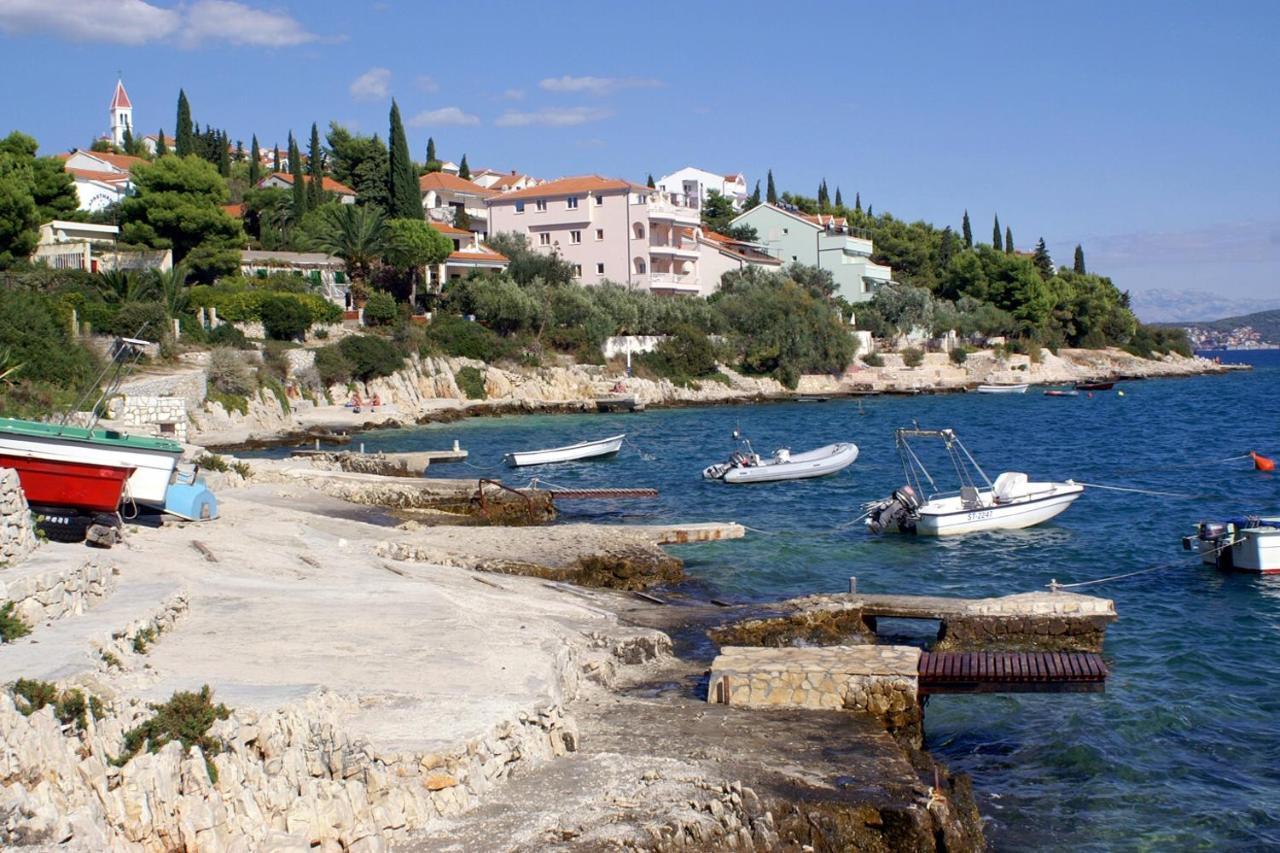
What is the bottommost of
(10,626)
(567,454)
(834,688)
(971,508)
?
(834,688)

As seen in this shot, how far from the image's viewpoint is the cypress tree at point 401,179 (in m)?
82.2

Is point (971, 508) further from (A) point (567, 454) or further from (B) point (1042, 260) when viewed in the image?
(B) point (1042, 260)

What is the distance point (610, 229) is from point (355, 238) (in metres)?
23.5

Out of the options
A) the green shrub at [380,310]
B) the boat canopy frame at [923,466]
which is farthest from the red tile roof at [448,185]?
the boat canopy frame at [923,466]

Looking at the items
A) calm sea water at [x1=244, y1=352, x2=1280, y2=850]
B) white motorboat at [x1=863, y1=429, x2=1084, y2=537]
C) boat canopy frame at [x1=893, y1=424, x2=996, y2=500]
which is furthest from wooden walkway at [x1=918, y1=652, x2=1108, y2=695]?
white motorboat at [x1=863, y1=429, x2=1084, y2=537]

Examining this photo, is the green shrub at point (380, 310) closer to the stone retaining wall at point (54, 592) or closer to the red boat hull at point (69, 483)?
the red boat hull at point (69, 483)

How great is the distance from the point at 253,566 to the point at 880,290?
295 ft

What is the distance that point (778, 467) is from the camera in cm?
4062

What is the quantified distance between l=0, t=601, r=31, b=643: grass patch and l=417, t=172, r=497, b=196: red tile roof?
9056 cm

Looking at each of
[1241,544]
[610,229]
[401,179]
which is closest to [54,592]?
[1241,544]

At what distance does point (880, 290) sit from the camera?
338ft

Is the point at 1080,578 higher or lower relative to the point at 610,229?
lower

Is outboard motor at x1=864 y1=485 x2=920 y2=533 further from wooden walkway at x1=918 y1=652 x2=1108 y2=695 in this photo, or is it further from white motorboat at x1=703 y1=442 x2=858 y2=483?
wooden walkway at x1=918 y1=652 x2=1108 y2=695

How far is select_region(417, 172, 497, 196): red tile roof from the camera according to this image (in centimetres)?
9988
